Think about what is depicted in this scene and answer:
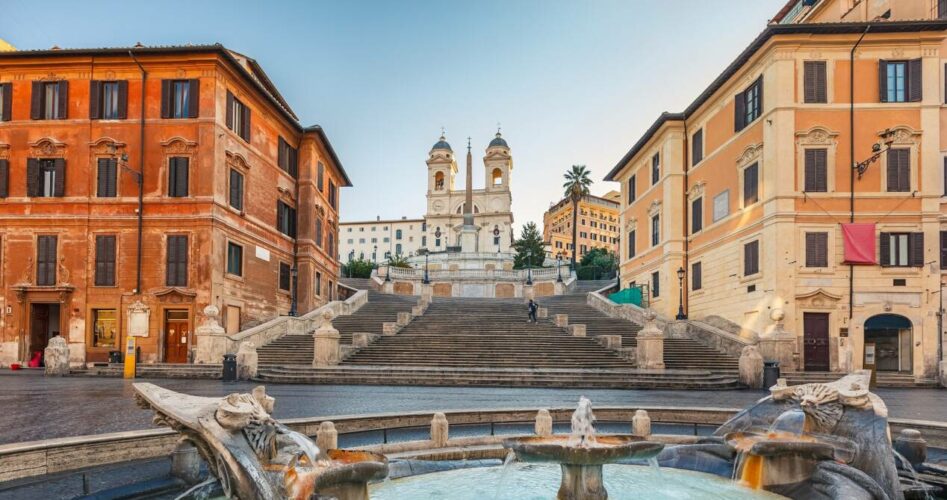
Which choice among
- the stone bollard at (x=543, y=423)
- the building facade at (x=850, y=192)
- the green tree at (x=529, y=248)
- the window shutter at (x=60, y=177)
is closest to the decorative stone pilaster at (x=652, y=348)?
the building facade at (x=850, y=192)

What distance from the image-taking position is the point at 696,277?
3055 cm

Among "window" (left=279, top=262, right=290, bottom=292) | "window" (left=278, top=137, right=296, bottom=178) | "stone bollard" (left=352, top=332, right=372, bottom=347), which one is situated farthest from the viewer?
"window" (left=278, top=137, right=296, bottom=178)

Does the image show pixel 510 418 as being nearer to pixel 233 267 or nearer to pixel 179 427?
pixel 179 427

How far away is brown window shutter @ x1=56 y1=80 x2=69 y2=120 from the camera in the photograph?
2630 centimetres

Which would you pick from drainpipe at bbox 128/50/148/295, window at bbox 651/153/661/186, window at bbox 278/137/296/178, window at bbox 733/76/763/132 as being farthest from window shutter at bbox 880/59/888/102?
drainpipe at bbox 128/50/148/295

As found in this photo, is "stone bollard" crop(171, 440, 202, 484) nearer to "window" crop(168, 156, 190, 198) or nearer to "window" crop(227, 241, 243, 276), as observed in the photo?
"window" crop(227, 241, 243, 276)

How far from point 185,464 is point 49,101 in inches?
1091

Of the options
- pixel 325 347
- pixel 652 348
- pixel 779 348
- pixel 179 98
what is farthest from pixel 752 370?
pixel 179 98

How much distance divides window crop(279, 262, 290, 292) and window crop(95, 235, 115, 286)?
8.67m

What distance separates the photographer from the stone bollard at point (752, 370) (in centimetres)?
1850

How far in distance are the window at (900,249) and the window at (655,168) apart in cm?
1319

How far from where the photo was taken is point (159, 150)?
85.6 feet

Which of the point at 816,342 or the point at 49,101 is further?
the point at 49,101

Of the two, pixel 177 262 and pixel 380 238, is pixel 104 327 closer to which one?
pixel 177 262
